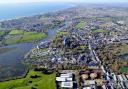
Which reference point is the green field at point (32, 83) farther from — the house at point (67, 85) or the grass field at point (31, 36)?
the grass field at point (31, 36)

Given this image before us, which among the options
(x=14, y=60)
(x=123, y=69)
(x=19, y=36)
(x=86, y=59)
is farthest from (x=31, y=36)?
(x=123, y=69)

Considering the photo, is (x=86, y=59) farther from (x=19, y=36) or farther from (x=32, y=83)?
(x=19, y=36)

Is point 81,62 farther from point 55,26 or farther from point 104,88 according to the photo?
point 55,26

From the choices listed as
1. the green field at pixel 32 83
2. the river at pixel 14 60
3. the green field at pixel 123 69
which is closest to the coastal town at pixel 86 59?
the green field at pixel 123 69

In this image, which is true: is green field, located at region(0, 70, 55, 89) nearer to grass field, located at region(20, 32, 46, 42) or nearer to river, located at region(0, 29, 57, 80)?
river, located at region(0, 29, 57, 80)

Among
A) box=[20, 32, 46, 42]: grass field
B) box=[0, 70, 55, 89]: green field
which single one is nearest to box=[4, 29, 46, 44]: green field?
box=[20, 32, 46, 42]: grass field

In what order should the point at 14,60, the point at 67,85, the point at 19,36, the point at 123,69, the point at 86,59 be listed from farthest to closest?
the point at 19,36 → the point at 14,60 → the point at 86,59 → the point at 123,69 → the point at 67,85

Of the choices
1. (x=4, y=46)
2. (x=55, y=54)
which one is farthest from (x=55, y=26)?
(x=55, y=54)
